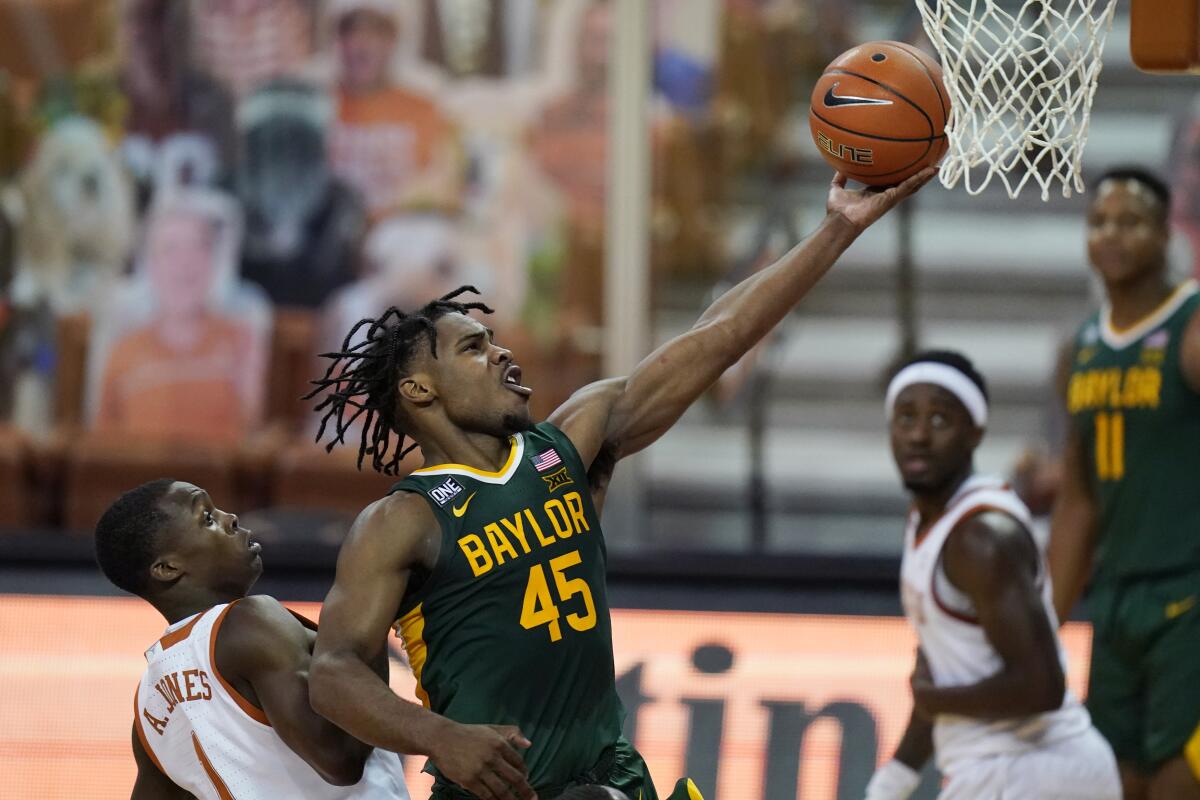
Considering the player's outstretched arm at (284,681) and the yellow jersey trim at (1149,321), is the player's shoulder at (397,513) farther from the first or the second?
the yellow jersey trim at (1149,321)

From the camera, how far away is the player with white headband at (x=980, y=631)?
453cm

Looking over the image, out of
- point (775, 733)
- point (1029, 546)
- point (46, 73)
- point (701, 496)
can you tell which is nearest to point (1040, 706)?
point (1029, 546)

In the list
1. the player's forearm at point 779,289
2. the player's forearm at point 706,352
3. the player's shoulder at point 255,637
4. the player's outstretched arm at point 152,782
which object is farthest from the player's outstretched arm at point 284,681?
the player's forearm at point 779,289

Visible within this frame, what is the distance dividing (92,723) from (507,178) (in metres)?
3.87

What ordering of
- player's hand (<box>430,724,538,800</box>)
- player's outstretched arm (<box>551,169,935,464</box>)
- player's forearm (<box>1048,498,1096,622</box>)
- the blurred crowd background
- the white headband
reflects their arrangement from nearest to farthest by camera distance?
player's hand (<box>430,724,538,800</box>) < player's outstretched arm (<box>551,169,935,464</box>) < the white headband < player's forearm (<box>1048,498,1096,622</box>) < the blurred crowd background

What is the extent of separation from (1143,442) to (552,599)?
2.45m

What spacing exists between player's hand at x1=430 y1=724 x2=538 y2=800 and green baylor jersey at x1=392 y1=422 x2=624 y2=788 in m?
0.24

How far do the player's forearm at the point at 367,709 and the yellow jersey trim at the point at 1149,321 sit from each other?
293cm

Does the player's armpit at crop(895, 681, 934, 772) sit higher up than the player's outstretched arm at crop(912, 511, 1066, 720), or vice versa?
the player's outstretched arm at crop(912, 511, 1066, 720)

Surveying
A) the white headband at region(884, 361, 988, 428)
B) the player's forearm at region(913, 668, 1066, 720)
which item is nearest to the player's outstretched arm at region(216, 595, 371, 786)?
the player's forearm at region(913, 668, 1066, 720)

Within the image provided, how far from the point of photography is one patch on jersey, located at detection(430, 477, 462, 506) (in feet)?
11.7

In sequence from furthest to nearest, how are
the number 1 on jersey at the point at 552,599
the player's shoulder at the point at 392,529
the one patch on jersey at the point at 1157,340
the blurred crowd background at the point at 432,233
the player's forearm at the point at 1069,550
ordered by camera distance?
the blurred crowd background at the point at 432,233, the player's forearm at the point at 1069,550, the one patch on jersey at the point at 1157,340, the number 1 on jersey at the point at 552,599, the player's shoulder at the point at 392,529

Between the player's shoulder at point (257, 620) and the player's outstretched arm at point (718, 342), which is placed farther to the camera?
the player's outstretched arm at point (718, 342)

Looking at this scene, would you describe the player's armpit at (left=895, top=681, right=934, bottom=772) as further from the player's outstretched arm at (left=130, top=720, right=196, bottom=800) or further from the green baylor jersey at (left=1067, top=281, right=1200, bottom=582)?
the player's outstretched arm at (left=130, top=720, right=196, bottom=800)
